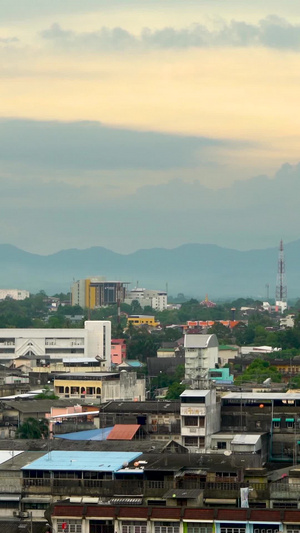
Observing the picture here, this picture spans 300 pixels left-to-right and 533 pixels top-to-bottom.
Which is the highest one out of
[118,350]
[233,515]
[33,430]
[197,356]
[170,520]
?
[118,350]

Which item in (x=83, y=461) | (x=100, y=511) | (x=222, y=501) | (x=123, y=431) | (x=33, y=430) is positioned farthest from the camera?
(x=33, y=430)

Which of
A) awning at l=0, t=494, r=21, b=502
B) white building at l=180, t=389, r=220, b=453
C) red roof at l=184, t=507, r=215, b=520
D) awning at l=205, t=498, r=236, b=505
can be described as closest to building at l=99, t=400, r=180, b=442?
white building at l=180, t=389, r=220, b=453

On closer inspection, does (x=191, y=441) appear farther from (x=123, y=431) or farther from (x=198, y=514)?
(x=198, y=514)

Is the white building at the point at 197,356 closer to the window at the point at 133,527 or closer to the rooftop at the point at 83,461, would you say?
the rooftop at the point at 83,461

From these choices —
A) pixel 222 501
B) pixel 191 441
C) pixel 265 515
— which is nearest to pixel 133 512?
pixel 222 501

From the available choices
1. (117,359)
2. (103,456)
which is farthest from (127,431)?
(117,359)

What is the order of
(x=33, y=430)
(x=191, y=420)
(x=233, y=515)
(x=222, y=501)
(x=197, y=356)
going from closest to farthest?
1. (x=233, y=515)
2. (x=222, y=501)
3. (x=191, y=420)
4. (x=33, y=430)
5. (x=197, y=356)

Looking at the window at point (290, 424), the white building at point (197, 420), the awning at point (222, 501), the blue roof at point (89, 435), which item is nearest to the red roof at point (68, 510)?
the awning at point (222, 501)

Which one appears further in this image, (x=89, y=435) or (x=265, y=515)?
(x=89, y=435)

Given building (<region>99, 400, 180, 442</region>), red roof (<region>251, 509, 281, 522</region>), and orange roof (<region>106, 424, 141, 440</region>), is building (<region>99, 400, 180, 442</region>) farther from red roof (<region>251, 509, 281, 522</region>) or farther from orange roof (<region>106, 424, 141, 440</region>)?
red roof (<region>251, 509, 281, 522</region>)
